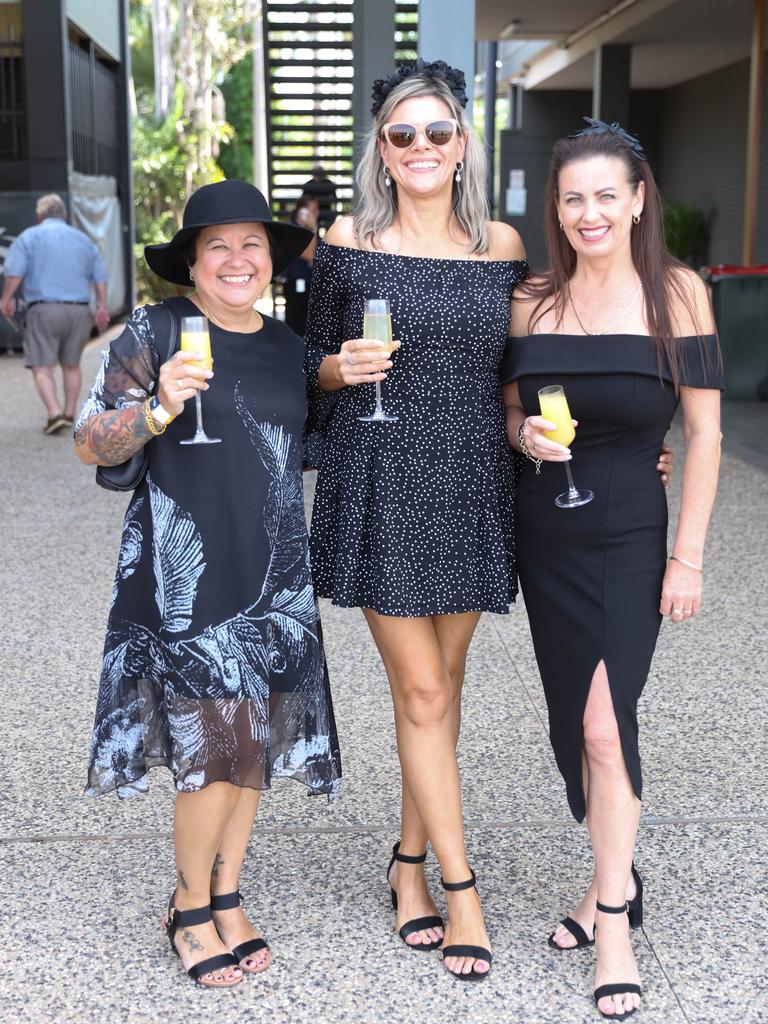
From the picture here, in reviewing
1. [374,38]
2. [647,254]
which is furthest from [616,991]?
[374,38]

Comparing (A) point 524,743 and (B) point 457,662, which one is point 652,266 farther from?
(A) point 524,743

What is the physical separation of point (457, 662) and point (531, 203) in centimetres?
2446

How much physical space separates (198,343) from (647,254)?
1.08 m

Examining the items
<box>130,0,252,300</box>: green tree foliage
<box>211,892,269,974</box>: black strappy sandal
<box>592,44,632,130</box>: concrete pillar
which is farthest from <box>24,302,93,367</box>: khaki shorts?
<box>130,0,252,300</box>: green tree foliage

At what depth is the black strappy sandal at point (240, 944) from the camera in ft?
10.3

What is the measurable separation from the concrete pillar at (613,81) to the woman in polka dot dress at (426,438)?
16.7 m

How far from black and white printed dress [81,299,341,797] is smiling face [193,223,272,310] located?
0.25ft

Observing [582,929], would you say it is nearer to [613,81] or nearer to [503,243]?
[503,243]

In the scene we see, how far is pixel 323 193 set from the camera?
12992 millimetres

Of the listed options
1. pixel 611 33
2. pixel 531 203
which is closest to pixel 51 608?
pixel 611 33

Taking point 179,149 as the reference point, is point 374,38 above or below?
below

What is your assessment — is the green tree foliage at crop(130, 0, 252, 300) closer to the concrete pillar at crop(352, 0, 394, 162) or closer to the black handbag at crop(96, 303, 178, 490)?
the concrete pillar at crop(352, 0, 394, 162)

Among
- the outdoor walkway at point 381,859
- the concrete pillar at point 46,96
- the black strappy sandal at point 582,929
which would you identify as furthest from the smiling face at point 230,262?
the concrete pillar at point 46,96

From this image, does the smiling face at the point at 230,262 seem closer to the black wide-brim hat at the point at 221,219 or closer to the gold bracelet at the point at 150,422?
the black wide-brim hat at the point at 221,219
